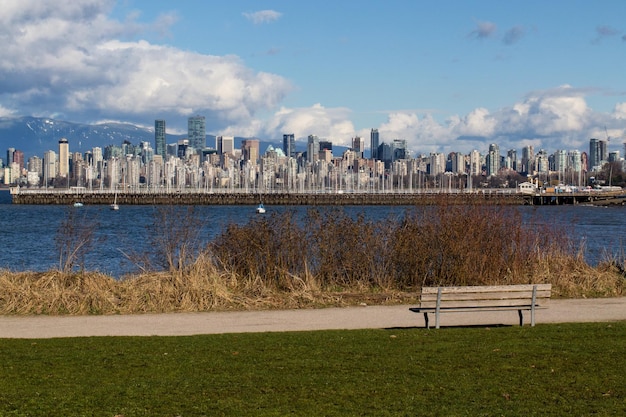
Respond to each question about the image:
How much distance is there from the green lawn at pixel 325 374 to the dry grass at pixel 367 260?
21.0ft

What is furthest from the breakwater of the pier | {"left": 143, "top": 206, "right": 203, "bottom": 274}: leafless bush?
{"left": 143, "top": 206, "right": 203, "bottom": 274}: leafless bush

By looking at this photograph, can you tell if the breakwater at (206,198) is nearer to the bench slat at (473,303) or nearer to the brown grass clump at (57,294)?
the brown grass clump at (57,294)

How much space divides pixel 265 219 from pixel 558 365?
13926 millimetres

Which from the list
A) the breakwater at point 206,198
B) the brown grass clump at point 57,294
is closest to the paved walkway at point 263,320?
the brown grass clump at point 57,294

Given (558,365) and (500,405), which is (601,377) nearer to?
(558,365)

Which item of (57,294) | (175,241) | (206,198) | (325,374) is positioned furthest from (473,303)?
(206,198)

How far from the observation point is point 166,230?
2495 centimetres

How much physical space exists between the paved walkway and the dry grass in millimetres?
2131

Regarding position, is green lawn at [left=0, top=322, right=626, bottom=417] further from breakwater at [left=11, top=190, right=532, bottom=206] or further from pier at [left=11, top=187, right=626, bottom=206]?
pier at [left=11, top=187, right=626, bottom=206]

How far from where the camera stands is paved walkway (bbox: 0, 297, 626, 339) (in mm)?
17141

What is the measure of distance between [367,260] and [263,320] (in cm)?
659

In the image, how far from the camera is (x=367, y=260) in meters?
24.5

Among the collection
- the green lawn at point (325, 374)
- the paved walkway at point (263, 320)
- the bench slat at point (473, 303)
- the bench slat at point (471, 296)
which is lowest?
the paved walkway at point (263, 320)

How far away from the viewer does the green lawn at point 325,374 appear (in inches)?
404
